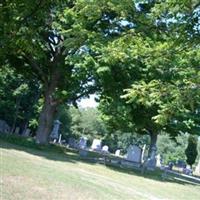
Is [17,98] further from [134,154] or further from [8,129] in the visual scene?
[134,154]

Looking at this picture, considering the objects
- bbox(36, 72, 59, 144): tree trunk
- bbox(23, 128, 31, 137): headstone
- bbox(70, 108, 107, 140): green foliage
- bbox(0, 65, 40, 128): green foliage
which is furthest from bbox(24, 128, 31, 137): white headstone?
bbox(70, 108, 107, 140): green foliage

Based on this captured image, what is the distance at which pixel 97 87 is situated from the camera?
31.8 metres

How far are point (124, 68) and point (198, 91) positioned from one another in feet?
78.5

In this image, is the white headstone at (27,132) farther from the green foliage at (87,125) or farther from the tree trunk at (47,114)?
the green foliage at (87,125)

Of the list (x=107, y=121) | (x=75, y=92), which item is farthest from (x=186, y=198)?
(x=107, y=121)

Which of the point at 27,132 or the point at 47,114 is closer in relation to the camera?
the point at 47,114

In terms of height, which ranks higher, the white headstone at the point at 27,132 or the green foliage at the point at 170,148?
the green foliage at the point at 170,148

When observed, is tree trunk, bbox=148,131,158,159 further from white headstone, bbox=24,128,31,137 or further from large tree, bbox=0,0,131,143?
white headstone, bbox=24,128,31,137

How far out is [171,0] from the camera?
4.56 metres

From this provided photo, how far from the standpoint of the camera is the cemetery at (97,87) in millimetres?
4688

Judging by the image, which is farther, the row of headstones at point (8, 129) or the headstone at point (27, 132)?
the headstone at point (27, 132)

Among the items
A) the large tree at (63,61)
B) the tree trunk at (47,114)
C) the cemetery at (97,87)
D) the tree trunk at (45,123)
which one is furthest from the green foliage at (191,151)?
the tree trunk at (45,123)

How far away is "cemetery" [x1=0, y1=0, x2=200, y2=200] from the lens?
4.69 m

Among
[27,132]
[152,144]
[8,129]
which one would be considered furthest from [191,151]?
[8,129]
